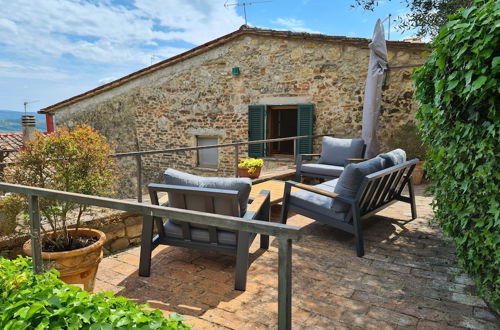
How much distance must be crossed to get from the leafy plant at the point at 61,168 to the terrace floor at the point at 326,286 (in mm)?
665

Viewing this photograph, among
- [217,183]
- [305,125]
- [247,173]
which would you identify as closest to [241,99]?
[305,125]

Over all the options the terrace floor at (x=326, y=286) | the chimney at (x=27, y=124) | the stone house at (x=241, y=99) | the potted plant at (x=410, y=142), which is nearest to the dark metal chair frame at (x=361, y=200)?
the terrace floor at (x=326, y=286)

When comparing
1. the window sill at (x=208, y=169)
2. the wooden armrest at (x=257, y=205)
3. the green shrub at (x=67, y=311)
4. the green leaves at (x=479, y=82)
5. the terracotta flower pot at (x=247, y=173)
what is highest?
the green leaves at (x=479, y=82)

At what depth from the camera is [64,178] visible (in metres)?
2.60

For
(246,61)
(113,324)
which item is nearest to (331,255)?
(113,324)

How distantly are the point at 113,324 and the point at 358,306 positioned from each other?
5.24 feet

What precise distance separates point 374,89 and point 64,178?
18.1 feet

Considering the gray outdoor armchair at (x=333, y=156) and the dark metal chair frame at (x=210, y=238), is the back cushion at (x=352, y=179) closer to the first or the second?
the dark metal chair frame at (x=210, y=238)

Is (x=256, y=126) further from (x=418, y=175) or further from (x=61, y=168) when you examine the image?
(x=61, y=168)

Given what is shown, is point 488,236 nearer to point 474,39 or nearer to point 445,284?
point 445,284

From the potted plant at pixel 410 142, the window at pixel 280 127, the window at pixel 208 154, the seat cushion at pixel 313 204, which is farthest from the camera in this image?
the window at pixel 208 154

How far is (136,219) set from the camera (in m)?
3.66

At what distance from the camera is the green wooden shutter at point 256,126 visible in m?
A: 8.27

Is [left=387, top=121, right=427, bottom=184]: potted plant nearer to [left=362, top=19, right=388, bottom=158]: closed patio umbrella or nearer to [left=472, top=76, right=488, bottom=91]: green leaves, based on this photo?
[left=362, top=19, right=388, bottom=158]: closed patio umbrella
